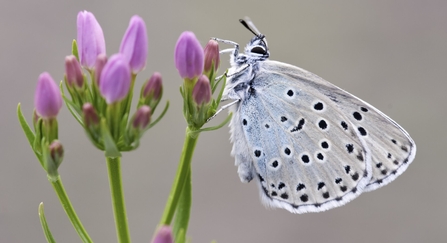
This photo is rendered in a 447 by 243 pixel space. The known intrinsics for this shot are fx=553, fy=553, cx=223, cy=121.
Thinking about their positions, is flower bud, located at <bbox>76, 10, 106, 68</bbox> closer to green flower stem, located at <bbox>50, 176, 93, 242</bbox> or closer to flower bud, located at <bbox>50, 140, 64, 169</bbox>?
flower bud, located at <bbox>50, 140, 64, 169</bbox>

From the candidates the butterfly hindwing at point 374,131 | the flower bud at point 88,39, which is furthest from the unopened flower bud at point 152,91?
the butterfly hindwing at point 374,131

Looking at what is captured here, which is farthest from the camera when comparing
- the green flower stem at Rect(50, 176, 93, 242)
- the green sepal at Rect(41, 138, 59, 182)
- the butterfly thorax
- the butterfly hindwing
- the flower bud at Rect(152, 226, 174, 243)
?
the butterfly hindwing

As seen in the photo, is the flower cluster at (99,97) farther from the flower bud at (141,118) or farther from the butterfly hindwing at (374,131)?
the butterfly hindwing at (374,131)

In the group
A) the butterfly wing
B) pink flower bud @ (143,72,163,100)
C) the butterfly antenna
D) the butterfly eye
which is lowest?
the butterfly wing

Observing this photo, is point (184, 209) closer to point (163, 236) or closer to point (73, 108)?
point (163, 236)

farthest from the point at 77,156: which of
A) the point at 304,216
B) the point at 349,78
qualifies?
the point at 349,78

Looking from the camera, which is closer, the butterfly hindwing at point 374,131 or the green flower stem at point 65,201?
the green flower stem at point 65,201

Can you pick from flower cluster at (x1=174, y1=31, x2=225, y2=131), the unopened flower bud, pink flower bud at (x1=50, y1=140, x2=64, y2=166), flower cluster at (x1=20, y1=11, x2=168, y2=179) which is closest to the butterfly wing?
flower cluster at (x1=174, y1=31, x2=225, y2=131)

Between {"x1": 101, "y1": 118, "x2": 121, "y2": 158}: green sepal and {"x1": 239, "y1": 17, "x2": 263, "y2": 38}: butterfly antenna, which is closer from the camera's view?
{"x1": 101, "y1": 118, "x2": 121, "y2": 158}: green sepal
